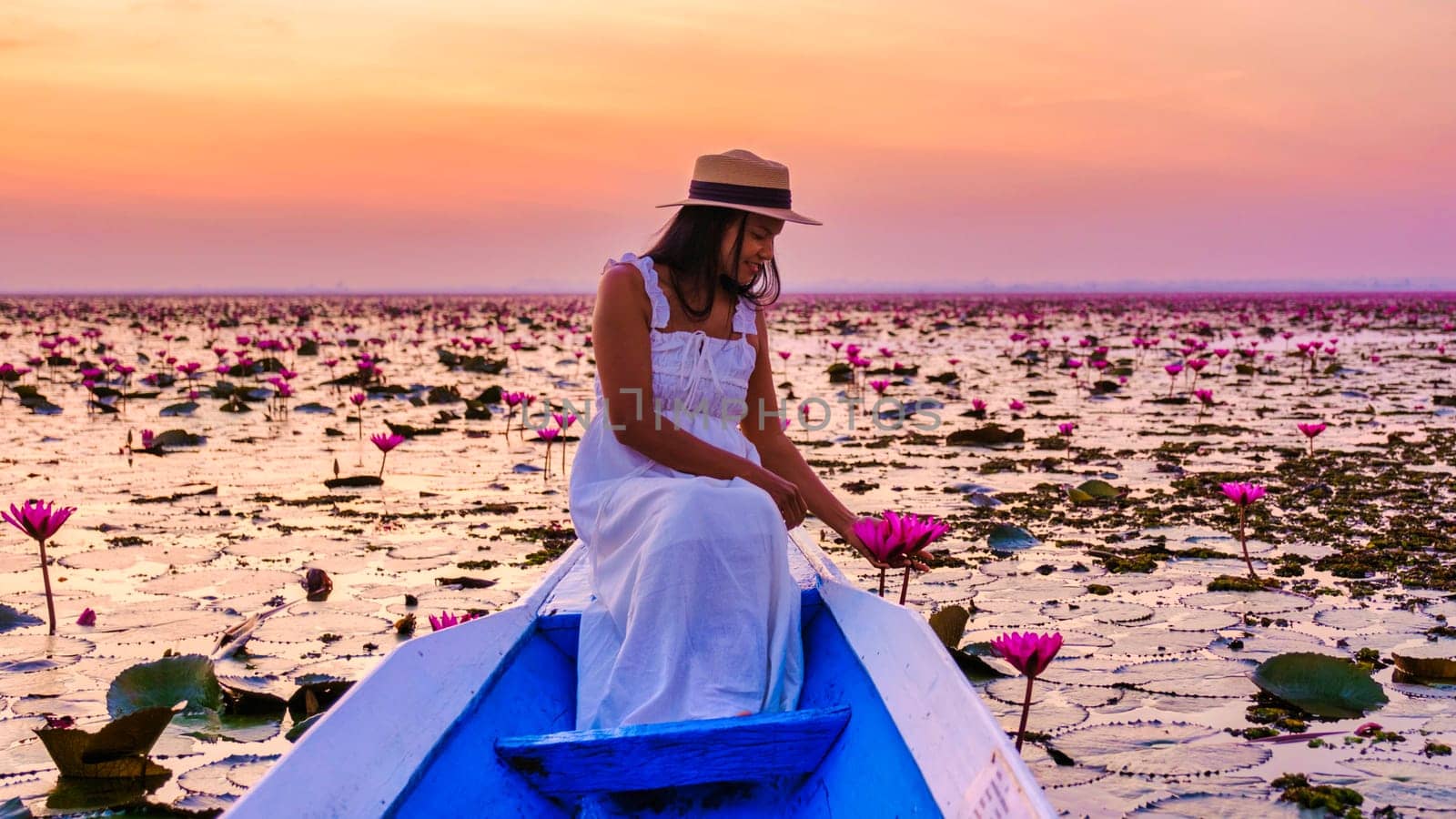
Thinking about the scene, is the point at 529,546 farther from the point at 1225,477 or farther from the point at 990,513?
the point at 1225,477

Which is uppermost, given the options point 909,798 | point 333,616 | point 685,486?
point 685,486

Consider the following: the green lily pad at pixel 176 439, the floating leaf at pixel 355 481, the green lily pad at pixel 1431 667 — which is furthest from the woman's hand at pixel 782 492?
the green lily pad at pixel 176 439

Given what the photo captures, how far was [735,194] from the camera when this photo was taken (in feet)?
9.09

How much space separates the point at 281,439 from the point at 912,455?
15.9 ft

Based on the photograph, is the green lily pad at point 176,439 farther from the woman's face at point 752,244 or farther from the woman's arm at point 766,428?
the woman's face at point 752,244

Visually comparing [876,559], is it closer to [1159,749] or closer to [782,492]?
[782,492]

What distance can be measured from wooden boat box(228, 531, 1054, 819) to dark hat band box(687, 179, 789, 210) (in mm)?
1021

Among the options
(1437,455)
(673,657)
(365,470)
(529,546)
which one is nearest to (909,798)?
(673,657)

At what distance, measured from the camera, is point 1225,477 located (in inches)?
254

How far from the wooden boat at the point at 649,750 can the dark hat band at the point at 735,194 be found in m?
1.02

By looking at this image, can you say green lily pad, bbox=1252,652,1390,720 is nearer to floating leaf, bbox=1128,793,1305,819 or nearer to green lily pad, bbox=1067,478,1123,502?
floating leaf, bbox=1128,793,1305,819

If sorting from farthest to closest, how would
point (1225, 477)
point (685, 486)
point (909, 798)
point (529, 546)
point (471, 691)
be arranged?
point (1225, 477) < point (529, 546) < point (685, 486) < point (471, 691) < point (909, 798)

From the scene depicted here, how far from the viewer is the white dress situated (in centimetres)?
239

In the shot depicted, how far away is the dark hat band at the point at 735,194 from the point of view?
2.77 m
